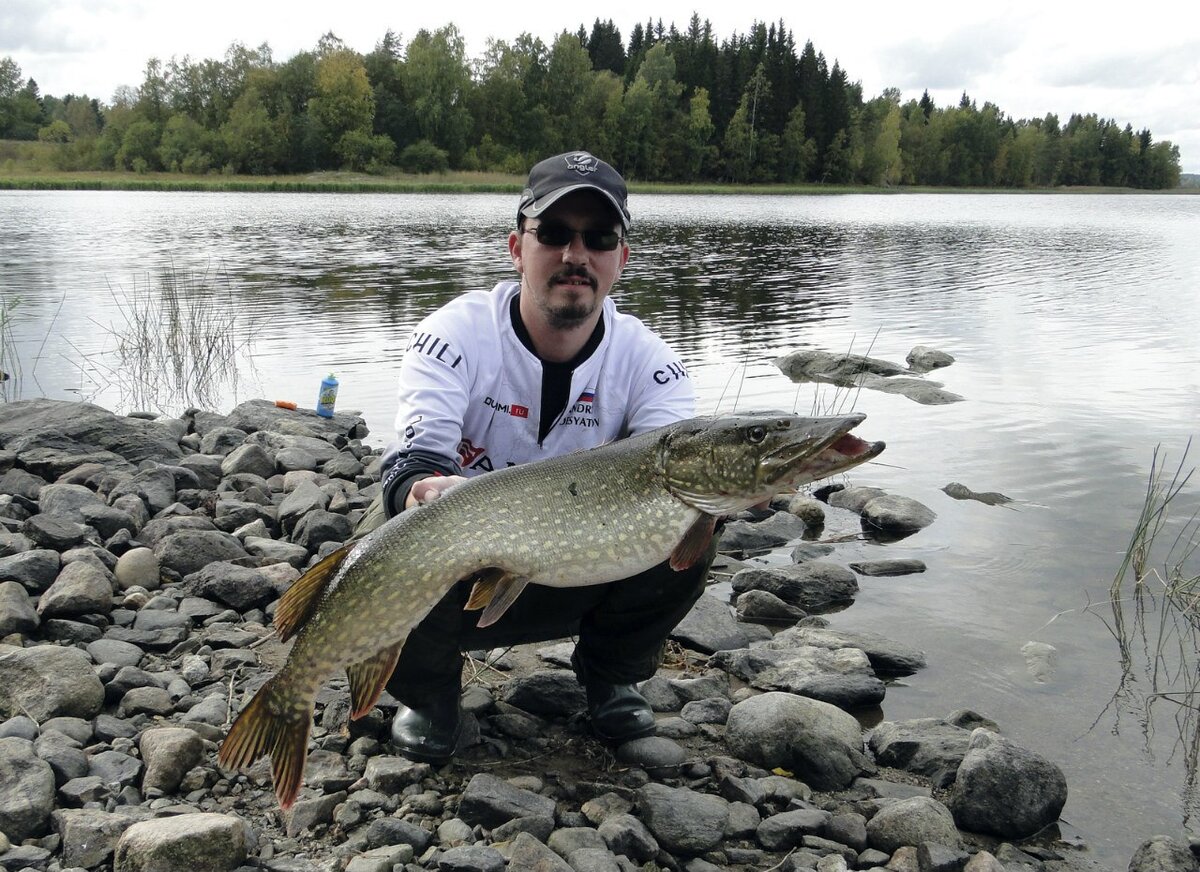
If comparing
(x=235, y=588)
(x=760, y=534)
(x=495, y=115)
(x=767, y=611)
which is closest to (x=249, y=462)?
(x=235, y=588)

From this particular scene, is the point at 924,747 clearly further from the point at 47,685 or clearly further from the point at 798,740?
the point at 47,685

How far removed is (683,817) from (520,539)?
105 centimetres

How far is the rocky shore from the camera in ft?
9.68

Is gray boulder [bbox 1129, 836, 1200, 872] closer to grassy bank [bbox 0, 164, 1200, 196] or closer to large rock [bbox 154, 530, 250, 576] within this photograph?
large rock [bbox 154, 530, 250, 576]

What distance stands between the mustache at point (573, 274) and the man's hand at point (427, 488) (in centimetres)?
97

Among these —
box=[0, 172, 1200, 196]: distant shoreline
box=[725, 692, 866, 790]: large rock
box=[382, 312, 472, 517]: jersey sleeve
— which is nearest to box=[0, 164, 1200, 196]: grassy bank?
box=[0, 172, 1200, 196]: distant shoreline

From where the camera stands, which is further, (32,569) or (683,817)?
(32,569)

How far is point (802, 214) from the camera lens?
5219 centimetres

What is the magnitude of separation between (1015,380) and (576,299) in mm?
10237

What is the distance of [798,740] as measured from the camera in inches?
146

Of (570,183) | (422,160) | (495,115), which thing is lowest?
(570,183)

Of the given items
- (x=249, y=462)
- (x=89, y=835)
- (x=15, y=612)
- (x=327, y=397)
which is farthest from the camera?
(x=327, y=397)

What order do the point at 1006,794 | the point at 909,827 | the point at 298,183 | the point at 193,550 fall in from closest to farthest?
the point at 909,827 → the point at 1006,794 → the point at 193,550 → the point at 298,183

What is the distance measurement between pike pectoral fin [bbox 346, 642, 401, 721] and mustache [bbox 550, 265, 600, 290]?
153cm
